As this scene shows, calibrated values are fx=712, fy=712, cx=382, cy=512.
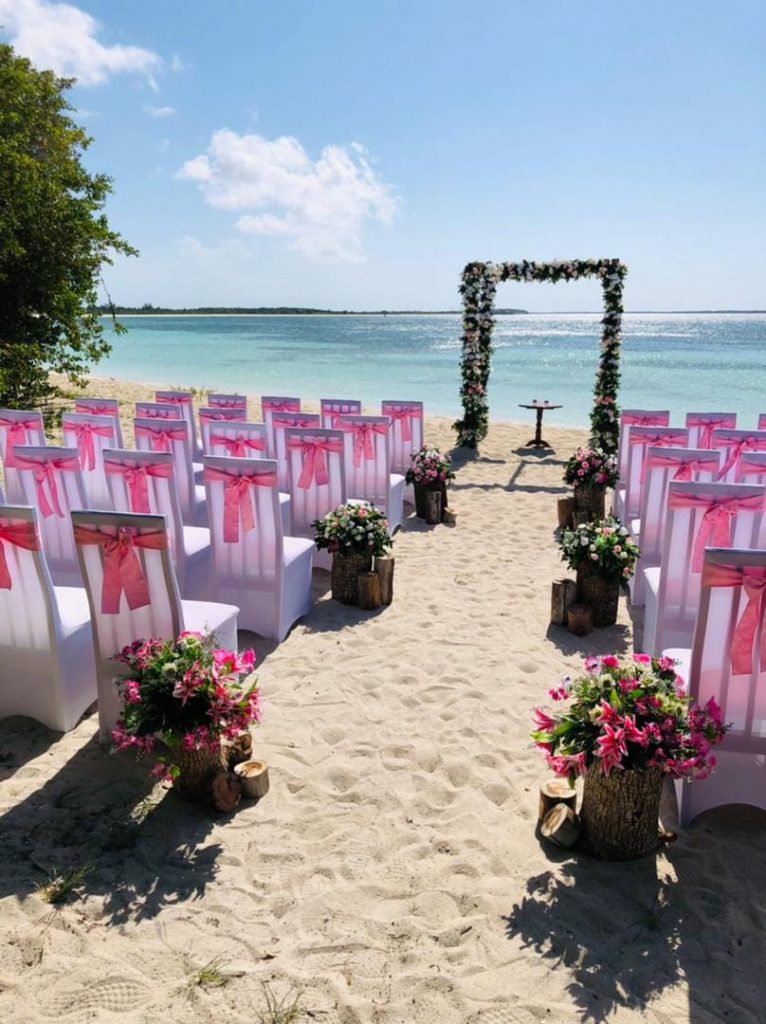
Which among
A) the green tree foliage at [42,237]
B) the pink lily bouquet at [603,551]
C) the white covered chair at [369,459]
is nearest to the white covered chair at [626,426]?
the pink lily bouquet at [603,551]

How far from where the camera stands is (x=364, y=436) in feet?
20.8

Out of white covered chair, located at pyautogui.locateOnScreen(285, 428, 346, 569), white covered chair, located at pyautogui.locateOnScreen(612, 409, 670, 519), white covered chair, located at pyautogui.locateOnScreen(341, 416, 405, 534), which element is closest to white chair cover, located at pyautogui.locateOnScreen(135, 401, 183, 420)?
white covered chair, located at pyautogui.locateOnScreen(341, 416, 405, 534)

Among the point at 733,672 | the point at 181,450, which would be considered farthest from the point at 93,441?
the point at 733,672

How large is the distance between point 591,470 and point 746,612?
447 centimetres

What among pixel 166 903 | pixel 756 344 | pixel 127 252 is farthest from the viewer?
pixel 756 344

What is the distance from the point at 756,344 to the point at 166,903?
70.2 m

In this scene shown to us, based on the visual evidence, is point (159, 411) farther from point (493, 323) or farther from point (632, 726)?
point (493, 323)

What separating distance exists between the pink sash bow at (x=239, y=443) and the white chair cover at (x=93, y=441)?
1055 mm

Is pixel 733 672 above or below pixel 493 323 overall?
below

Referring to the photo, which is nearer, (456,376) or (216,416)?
(216,416)

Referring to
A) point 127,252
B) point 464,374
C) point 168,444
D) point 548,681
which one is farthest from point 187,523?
point 127,252

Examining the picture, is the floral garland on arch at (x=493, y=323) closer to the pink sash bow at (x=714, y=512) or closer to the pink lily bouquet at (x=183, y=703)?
the pink sash bow at (x=714, y=512)

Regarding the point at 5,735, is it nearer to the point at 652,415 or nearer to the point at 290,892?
the point at 290,892

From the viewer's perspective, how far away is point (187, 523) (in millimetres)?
5703
